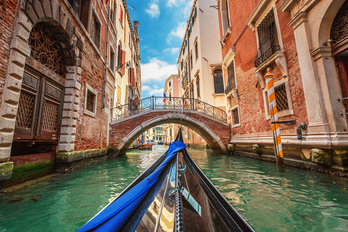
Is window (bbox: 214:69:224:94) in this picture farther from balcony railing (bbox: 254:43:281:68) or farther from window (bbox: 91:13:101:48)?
window (bbox: 91:13:101:48)

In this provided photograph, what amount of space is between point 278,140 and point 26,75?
16.7 feet

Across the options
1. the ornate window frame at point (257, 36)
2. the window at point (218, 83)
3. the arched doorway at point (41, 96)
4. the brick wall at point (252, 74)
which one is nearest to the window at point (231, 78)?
the brick wall at point (252, 74)

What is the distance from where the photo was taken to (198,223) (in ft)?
3.01

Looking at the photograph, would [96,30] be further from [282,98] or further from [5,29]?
[282,98]

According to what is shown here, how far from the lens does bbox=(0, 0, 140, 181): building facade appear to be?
2.39 meters

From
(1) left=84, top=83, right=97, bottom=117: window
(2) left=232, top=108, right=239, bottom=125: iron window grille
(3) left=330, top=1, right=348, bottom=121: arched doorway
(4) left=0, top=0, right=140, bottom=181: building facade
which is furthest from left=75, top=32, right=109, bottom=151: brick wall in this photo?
(3) left=330, top=1, right=348, bottom=121: arched doorway

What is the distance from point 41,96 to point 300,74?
19.0ft

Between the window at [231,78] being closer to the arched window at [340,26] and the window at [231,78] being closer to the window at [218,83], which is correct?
the window at [218,83]

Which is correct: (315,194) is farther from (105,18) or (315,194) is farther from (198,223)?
(105,18)

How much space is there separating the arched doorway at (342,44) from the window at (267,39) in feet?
4.37

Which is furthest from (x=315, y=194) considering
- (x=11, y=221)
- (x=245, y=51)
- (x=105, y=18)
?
(x=105, y=18)

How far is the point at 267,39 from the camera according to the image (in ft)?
16.9

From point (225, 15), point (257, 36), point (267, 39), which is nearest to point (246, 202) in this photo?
point (267, 39)

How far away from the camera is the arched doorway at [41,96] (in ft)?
9.72
